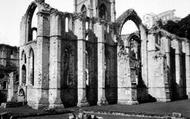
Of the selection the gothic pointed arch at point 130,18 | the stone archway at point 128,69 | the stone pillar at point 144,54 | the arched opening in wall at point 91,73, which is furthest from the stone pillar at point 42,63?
the stone pillar at point 144,54

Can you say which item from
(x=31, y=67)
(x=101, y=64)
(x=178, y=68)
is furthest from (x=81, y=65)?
(x=178, y=68)

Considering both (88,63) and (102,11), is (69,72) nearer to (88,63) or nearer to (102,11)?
(88,63)

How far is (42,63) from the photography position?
21750mm

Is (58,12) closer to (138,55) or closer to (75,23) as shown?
(75,23)

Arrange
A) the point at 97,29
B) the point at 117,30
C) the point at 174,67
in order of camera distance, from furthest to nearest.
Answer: the point at 174,67
the point at 117,30
the point at 97,29

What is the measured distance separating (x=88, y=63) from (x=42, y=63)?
16.8ft

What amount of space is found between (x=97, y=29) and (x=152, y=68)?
824 centimetres

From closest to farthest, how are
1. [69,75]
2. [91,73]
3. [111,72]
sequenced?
1. [69,75]
2. [91,73]
3. [111,72]

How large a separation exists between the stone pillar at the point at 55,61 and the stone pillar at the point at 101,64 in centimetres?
459

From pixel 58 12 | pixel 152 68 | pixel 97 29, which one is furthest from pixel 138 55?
pixel 58 12

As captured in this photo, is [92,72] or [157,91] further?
[157,91]

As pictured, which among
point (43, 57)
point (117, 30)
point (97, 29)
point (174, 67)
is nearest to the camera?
point (43, 57)

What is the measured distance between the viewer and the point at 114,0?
174ft

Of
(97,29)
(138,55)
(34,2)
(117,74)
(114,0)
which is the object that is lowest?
(117,74)
